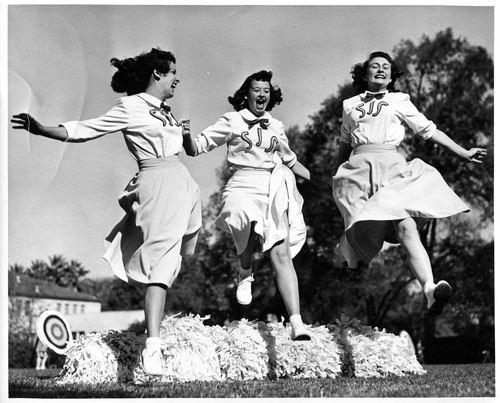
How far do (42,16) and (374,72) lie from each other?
2.76m

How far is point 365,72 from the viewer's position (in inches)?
245

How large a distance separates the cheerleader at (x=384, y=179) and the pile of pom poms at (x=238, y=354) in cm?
70

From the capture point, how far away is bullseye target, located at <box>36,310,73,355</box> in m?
8.55

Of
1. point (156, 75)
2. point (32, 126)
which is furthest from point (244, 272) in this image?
point (32, 126)

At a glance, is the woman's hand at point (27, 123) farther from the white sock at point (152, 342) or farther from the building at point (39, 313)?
the building at point (39, 313)

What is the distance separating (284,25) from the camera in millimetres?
10141

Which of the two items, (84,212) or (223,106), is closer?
(223,106)

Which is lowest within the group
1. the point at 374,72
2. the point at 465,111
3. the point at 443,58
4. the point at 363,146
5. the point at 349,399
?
the point at 349,399

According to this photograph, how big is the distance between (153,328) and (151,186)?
95 centimetres

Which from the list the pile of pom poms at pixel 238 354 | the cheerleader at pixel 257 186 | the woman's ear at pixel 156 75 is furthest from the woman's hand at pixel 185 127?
the pile of pom poms at pixel 238 354

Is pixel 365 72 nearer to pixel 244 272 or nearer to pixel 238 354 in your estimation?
pixel 244 272

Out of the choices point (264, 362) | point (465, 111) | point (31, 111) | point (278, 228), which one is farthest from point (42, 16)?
point (465, 111)

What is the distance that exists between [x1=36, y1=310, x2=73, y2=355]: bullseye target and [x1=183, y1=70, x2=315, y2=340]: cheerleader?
3.26 m

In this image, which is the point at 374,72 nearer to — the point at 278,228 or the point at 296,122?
the point at 278,228
